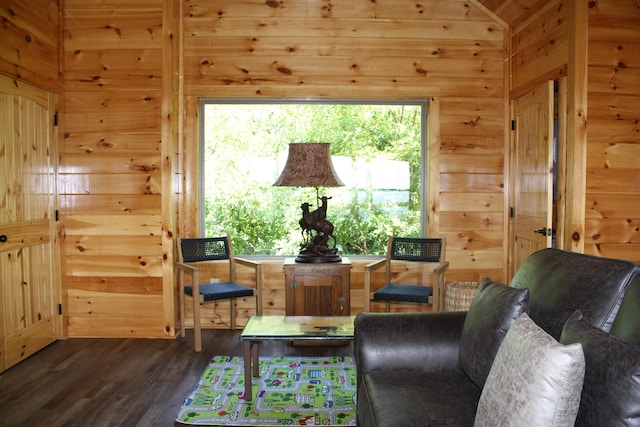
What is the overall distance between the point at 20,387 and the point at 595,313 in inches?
122

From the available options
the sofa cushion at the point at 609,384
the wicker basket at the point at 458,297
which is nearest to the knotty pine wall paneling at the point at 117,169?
the wicker basket at the point at 458,297

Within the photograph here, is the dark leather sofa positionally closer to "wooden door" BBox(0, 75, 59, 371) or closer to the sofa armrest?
the sofa armrest

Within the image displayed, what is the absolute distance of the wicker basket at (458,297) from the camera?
404cm

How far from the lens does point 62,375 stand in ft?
10.9

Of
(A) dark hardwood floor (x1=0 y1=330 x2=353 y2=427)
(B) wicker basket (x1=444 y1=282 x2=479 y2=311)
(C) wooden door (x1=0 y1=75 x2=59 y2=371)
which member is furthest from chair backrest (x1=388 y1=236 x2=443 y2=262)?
(C) wooden door (x1=0 y1=75 x2=59 y2=371)

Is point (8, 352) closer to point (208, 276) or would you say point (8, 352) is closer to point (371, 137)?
point (208, 276)

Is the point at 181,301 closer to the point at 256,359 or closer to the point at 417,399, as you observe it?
the point at 256,359

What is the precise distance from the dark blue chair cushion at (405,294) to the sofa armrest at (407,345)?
56.9 inches

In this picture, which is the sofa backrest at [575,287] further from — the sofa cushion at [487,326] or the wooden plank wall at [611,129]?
the wooden plank wall at [611,129]

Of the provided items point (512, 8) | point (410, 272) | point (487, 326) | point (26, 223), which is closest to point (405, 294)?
point (410, 272)

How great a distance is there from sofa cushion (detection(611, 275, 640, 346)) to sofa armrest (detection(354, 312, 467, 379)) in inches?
31.0

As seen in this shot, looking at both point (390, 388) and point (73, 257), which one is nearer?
point (390, 388)

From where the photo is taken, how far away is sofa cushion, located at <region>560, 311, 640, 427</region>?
1190 mm

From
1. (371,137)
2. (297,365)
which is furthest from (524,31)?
A: (297,365)
